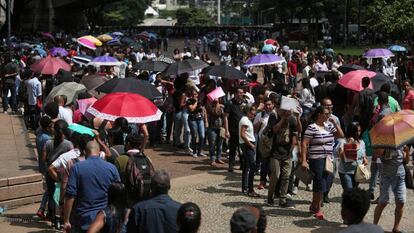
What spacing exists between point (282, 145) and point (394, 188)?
1.84 metres

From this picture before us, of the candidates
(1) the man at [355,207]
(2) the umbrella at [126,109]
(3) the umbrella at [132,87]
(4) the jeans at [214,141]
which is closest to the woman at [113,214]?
(1) the man at [355,207]

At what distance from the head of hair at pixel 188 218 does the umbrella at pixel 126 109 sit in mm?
4441

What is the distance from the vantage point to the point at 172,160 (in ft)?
48.4

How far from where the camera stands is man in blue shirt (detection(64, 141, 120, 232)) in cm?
727

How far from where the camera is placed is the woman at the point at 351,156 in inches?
401

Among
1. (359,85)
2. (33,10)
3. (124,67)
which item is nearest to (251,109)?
(359,85)

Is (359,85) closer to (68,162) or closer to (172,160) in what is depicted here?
(172,160)

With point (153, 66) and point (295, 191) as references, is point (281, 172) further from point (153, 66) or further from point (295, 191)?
point (153, 66)

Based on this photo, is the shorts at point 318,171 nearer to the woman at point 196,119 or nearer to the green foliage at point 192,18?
the woman at point 196,119

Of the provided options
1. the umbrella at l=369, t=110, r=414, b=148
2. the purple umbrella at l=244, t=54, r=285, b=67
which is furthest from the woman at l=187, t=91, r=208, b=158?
the umbrella at l=369, t=110, r=414, b=148

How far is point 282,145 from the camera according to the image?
34.3 feet

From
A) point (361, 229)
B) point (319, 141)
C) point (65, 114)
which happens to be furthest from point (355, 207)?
point (65, 114)

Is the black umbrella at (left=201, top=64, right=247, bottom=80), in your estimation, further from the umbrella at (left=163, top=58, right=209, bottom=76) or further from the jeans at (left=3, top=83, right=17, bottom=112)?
the jeans at (left=3, top=83, right=17, bottom=112)

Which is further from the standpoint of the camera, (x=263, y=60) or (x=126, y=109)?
(x=263, y=60)
